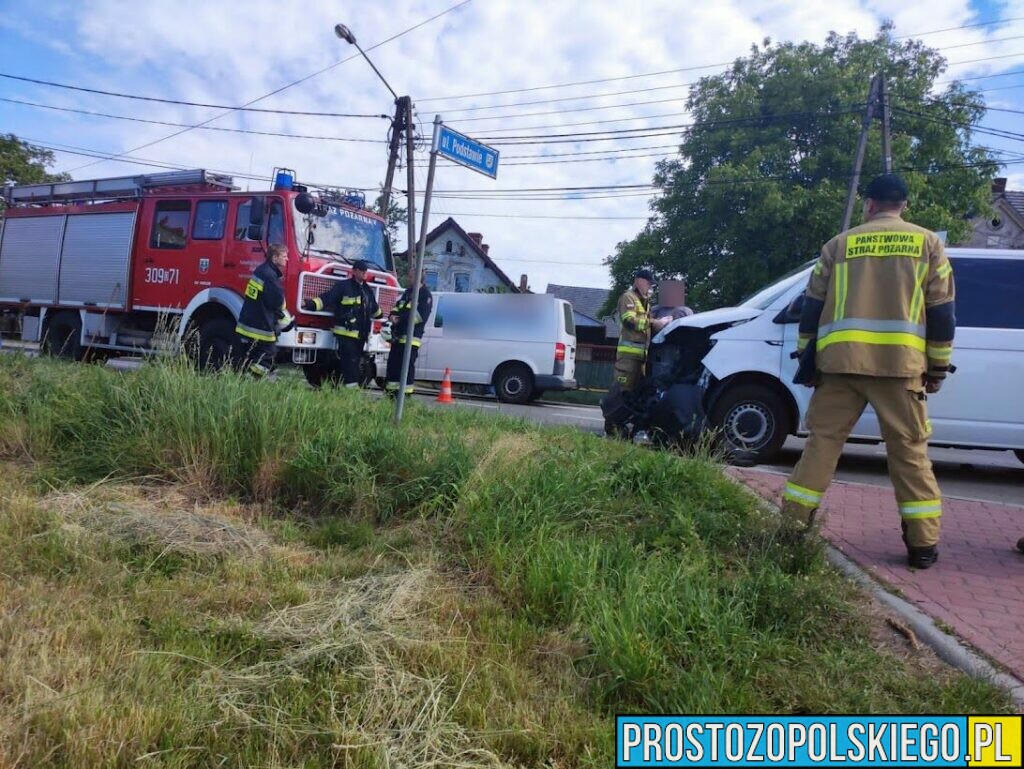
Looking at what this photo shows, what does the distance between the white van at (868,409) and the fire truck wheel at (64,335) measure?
30.3 feet

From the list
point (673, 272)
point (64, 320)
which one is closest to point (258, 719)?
point (64, 320)

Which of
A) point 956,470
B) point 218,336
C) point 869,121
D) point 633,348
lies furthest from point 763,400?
point 869,121

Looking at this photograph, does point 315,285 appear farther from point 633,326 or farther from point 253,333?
point 633,326

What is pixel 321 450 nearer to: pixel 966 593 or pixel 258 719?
pixel 258 719

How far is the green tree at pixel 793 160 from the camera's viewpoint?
2183cm

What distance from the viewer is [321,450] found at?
4.27 metres

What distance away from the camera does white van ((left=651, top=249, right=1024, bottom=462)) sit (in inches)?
247

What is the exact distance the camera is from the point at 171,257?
1020 cm

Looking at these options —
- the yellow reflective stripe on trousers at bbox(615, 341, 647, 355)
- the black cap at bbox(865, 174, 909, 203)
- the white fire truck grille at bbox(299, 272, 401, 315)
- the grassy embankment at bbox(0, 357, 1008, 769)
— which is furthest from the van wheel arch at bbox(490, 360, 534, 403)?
the black cap at bbox(865, 174, 909, 203)

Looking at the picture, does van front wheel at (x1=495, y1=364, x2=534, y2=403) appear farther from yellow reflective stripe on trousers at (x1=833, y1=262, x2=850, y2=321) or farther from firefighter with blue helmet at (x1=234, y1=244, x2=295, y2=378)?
yellow reflective stripe on trousers at (x1=833, y1=262, x2=850, y2=321)

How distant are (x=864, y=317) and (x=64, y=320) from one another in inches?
470

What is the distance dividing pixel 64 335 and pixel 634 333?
9.51m

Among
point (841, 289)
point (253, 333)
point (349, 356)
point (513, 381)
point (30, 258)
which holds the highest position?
point (30, 258)

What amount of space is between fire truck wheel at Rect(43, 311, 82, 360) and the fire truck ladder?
1.87 meters
